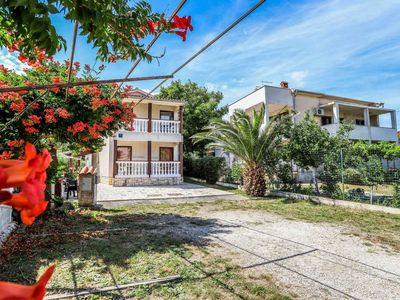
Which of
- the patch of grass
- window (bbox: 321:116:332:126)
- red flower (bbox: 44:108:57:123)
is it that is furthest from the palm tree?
window (bbox: 321:116:332:126)

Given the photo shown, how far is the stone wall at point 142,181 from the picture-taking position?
16.3m

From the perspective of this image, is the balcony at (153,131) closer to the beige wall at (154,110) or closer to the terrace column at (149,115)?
the terrace column at (149,115)

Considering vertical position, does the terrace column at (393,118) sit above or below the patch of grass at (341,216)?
above

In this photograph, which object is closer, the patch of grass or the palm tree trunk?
the patch of grass

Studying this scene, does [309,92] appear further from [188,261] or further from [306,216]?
[188,261]

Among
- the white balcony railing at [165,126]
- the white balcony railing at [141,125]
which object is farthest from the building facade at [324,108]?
the white balcony railing at [141,125]

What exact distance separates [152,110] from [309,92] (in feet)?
42.5

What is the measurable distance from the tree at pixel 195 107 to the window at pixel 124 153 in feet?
19.8

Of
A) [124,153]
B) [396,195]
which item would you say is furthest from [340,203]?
[124,153]

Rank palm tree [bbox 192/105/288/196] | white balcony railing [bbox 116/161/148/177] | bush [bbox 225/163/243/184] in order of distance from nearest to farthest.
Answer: palm tree [bbox 192/105/288/196], bush [bbox 225/163/243/184], white balcony railing [bbox 116/161/148/177]

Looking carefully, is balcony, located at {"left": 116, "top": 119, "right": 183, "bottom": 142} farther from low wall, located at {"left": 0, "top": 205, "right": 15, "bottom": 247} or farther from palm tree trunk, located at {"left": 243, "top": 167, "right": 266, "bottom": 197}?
low wall, located at {"left": 0, "top": 205, "right": 15, "bottom": 247}

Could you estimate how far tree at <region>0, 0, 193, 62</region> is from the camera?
1.66 m

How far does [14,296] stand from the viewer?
1.55 ft

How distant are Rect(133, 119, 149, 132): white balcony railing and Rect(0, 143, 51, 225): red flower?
17.3 m
